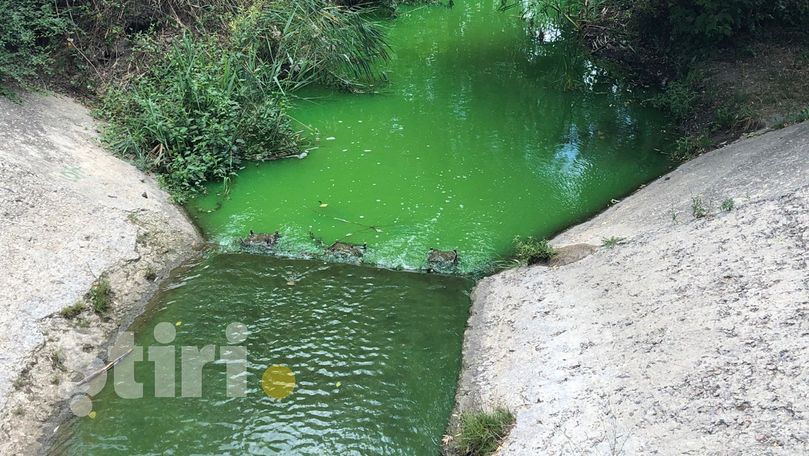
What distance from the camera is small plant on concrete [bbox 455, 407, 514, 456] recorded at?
Answer: 3945 mm

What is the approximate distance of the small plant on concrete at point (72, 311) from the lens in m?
4.93

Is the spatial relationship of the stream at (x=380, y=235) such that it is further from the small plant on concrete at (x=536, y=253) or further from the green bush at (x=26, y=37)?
the green bush at (x=26, y=37)

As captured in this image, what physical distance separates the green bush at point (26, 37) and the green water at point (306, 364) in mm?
3342

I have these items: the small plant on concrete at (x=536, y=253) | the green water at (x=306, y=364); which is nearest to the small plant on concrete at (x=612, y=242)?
the small plant on concrete at (x=536, y=253)

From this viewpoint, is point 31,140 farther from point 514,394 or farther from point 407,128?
point 514,394

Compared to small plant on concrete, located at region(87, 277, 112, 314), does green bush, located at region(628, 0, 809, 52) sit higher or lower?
higher

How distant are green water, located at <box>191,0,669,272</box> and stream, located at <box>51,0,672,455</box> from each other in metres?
0.02

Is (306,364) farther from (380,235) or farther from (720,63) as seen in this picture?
(720,63)

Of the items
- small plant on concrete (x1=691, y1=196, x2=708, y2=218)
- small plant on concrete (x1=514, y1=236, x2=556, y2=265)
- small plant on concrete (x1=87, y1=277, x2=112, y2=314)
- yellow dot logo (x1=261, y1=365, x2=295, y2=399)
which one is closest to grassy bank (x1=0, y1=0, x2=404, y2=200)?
small plant on concrete (x1=87, y1=277, x2=112, y2=314)

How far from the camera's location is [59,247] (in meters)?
5.41

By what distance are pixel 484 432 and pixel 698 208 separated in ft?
8.69

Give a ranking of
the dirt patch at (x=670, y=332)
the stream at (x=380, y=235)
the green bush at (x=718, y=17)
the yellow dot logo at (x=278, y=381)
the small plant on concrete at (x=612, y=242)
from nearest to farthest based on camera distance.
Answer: the dirt patch at (x=670, y=332) < the stream at (x=380, y=235) < the yellow dot logo at (x=278, y=381) < the small plant on concrete at (x=612, y=242) < the green bush at (x=718, y=17)

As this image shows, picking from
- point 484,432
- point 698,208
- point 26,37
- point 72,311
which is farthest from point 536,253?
point 26,37

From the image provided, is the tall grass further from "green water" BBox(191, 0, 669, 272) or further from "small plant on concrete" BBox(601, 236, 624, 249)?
"small plant on concrete" BBox(601, 236, 624, 249)
